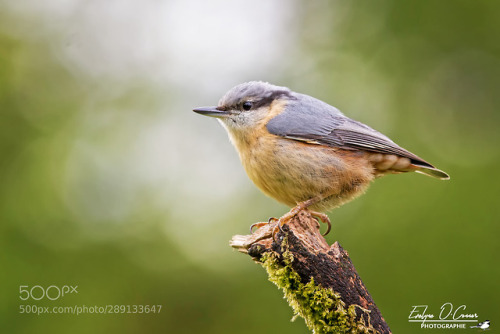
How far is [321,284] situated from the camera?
2697 millimetres

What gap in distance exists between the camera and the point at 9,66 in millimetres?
6129

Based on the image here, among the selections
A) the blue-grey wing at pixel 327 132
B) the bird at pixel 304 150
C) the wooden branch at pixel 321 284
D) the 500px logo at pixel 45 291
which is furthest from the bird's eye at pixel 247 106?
the 500px logo at pixel 45 291

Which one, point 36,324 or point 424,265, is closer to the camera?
point 424,265

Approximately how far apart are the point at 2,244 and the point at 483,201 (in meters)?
4.70

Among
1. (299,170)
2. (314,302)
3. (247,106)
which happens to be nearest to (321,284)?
(314,302)

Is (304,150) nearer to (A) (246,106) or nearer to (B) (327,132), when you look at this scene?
(B) (327,132)

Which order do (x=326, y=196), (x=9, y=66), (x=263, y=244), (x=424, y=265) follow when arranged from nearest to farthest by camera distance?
(x=263, y=244)
(x=326, y=196)
(x=424, y=265)
(x=9, y=66)

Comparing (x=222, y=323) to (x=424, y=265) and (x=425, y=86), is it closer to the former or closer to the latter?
(x=424, y=265)

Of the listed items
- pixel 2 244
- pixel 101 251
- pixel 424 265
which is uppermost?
pixel 2 244

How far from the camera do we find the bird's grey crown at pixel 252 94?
4.02 m

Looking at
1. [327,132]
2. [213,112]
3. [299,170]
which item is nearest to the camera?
[299,170]

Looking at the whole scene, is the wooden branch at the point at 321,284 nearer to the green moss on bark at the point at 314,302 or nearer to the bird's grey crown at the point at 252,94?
the green moss on bark at the point at 314,302

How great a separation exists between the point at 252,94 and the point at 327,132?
0.69 meters

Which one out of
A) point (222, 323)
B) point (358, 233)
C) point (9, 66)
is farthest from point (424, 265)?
point (9, 66)
